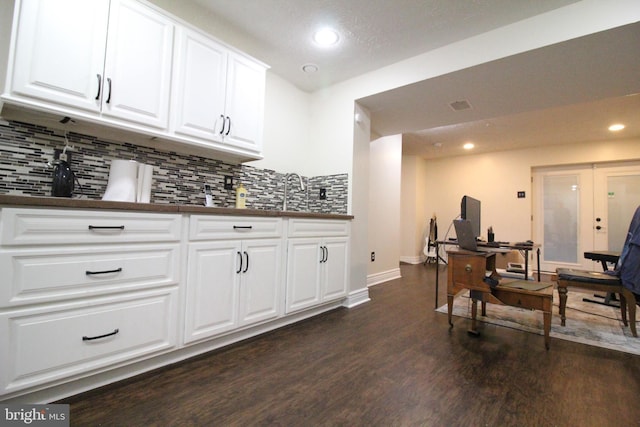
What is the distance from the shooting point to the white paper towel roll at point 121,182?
1.72 m

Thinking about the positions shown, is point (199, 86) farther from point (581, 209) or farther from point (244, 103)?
point (581, 209)

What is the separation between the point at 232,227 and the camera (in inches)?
74.2

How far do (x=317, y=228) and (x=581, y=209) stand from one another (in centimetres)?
585

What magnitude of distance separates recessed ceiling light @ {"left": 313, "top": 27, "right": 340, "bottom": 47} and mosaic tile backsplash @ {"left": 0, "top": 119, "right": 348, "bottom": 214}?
1.29m

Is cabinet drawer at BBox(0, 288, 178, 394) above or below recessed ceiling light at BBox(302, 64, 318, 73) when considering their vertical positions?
below

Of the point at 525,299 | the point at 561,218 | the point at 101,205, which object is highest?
the point at 561,218

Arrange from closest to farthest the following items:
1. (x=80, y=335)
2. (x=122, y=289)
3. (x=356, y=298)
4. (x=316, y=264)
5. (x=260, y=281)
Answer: (x=80, y=335), (x=122, y=289), (x=260, y=281), (x=316, y=264), (x=356, y=298)

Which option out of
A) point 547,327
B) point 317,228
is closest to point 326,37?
point 317,228

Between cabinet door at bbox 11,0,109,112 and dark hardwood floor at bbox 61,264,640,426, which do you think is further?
cabinet door at bbox 11,0,109,112

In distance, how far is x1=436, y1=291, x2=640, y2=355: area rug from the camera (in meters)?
2.21

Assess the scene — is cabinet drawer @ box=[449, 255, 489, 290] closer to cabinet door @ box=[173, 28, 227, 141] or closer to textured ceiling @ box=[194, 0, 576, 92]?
textured ceiling @ box=[194, 0, 576, 92]

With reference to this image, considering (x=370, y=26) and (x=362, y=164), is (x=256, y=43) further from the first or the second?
(x=362, y=164)

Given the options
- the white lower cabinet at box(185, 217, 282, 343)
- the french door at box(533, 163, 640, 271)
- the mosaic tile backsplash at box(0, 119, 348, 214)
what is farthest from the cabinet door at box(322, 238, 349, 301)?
the french door at box(533, 163, 640, 271)

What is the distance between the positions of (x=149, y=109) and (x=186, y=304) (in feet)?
4.20
